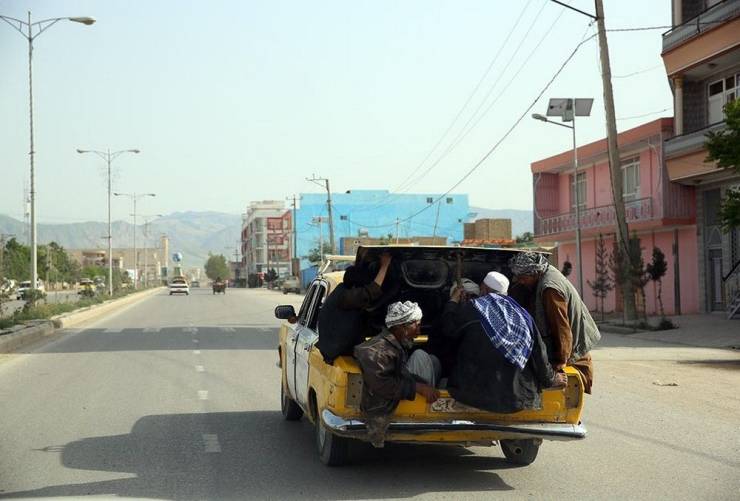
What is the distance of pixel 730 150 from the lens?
59.8 ft

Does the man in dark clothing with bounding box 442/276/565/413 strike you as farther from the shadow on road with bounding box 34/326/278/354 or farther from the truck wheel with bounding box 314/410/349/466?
the shadow on road with bounding box 34/326/278/354

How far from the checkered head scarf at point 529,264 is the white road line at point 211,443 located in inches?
126

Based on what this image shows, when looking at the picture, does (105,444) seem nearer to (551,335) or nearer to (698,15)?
(551,335)

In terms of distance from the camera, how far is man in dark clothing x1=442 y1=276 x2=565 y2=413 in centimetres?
653

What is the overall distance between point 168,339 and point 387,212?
96860mm

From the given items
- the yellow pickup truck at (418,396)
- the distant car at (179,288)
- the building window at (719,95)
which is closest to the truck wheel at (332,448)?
the yellow pickup truck at (418,396)

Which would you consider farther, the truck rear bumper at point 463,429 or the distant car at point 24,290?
the distant car at point 24,290

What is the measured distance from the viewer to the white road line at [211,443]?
327 inches

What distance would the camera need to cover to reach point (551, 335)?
698 centimetres

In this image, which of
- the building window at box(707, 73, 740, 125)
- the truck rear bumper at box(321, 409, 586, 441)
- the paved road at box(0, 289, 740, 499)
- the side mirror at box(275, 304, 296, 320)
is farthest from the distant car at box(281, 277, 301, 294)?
the truck rear bumper at box(321, 409, 586, 441)

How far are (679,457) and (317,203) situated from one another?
11462 centimetres

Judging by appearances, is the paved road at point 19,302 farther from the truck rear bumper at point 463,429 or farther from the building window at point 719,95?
the truck rear bumper at point 463,429

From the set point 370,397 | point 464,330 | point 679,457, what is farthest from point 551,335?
point 679,457

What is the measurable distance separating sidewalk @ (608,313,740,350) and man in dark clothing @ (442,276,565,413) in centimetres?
1678
